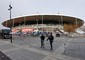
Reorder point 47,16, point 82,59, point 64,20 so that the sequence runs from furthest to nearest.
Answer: point 64,20 → point 47,16 → point 82,59

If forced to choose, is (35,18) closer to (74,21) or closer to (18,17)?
(18,17)

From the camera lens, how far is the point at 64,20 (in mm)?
112438

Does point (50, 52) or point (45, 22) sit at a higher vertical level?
point (45, 22)

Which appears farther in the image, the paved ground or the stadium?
the stadium

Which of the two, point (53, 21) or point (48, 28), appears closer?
point (48, 28)

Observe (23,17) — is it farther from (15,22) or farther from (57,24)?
(57,24)

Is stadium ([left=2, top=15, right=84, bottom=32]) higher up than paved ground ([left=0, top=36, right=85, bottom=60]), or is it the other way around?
stadium ([left=2, top=15, right=84, bottom=32])

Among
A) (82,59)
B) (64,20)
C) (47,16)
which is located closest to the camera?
(82,59)

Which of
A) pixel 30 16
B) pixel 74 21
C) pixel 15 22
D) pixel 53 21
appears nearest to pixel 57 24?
pixel 53 21

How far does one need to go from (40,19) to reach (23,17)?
973 cm

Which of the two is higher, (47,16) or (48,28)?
(47,16)

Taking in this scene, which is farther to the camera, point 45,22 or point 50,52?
point 45,22

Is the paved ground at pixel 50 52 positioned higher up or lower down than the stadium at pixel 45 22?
lower down

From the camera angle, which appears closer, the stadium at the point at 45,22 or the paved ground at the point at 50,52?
the paved ground at the point at 50,52
